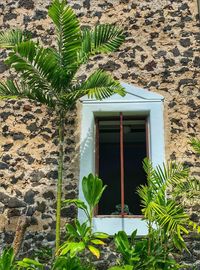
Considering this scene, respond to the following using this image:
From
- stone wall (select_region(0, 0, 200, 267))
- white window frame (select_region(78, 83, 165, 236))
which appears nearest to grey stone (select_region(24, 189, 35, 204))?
stone wall (select_region(0, 0, 200, 267))

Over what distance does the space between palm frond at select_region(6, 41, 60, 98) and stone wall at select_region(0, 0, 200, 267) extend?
0.98 m

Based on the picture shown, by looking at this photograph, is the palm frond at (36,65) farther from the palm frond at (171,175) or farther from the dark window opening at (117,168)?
the dark window opening at (117,168)

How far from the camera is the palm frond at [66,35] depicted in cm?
521

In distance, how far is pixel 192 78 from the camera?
6.24 meters

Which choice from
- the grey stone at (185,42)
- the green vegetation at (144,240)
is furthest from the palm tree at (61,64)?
the grey stone at (185,42)

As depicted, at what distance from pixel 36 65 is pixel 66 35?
0.50 meters

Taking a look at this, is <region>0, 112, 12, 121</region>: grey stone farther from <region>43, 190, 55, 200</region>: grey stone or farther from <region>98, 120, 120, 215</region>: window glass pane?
<region>98, 120, 120, 215</region>: window glass pane

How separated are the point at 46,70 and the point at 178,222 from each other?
7.10ft

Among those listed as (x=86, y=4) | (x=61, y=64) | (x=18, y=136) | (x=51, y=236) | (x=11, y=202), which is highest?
(x=86, y=4)

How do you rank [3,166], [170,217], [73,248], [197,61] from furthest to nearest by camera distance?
[197,61] < [3,166] < [170,217] < [73,248]

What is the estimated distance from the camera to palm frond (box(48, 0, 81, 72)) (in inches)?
205

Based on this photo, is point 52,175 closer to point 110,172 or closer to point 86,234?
point 86,234

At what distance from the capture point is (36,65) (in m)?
5.11

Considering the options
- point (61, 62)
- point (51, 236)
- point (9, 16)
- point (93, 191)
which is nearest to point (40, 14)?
point (9, 16)
